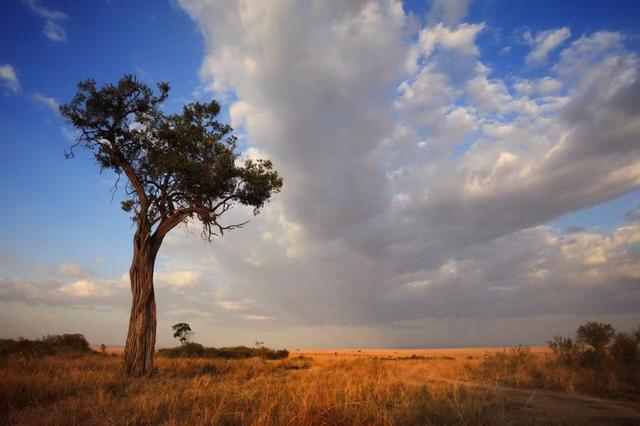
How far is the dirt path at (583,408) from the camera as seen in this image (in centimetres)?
728

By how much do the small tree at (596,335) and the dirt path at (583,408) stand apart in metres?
8.15

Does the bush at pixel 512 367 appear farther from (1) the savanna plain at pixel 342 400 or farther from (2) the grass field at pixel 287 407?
(2) the grass field at pixel 287 407

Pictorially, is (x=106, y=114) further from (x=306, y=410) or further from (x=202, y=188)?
(x=306, y=410)

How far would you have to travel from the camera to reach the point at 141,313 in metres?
14.6

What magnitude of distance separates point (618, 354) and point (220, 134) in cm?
2036

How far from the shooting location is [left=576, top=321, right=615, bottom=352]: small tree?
1723cm

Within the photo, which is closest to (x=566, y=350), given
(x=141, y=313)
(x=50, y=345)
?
(x=141, y=313)

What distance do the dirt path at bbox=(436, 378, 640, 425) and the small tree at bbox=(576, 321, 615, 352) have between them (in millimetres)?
8146

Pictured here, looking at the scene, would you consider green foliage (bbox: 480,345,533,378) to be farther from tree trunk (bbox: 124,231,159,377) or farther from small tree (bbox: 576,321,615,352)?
tree trunk (bbox: 124,231,159,377)

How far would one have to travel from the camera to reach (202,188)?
16219 mm

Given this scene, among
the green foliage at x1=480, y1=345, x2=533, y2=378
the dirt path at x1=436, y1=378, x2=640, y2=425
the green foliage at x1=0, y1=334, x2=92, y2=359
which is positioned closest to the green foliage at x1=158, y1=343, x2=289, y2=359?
the green foliage at x1=0, y1=334, x2=92, y2=359

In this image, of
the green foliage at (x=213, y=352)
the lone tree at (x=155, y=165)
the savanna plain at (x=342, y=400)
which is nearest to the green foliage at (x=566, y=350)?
the savanna plain at (x=342, y=400)

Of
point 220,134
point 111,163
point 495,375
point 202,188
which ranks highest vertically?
point 220,134

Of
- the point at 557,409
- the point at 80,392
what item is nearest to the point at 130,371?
the point at 80,392
